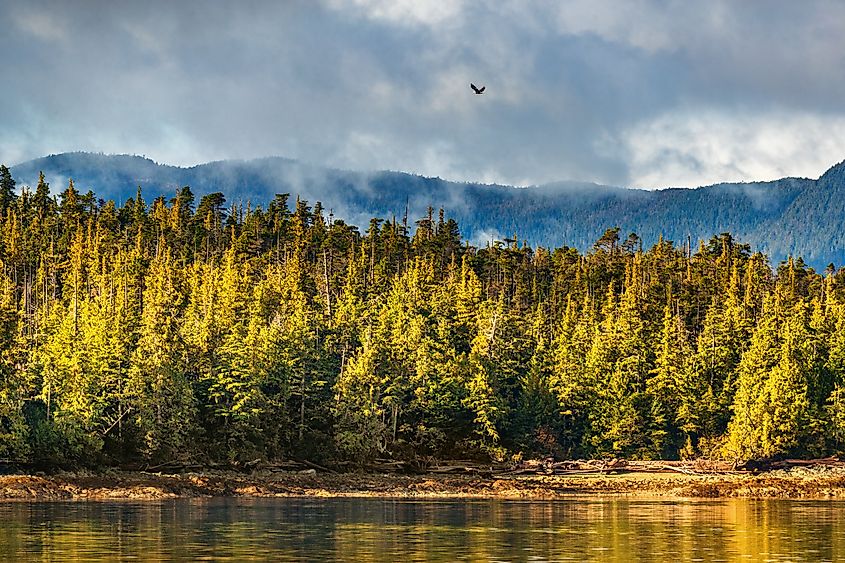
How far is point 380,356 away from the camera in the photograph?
340ft

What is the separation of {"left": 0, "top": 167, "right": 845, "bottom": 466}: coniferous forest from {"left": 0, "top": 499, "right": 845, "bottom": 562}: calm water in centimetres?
2255

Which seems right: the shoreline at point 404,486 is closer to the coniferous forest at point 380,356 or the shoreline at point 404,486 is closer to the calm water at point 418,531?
the coniferous forest at point 380,356

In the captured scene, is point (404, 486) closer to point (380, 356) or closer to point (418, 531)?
point (380, 356)

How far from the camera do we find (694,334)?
5738 inches

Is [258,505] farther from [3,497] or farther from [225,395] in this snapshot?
[225,395]

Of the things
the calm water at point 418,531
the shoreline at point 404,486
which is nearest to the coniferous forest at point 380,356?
the shoreline at point 404,486

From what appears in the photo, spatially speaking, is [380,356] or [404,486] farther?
[380,356]

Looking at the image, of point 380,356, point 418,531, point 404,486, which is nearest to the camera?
point 418,531

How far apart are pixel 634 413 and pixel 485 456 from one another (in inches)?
617

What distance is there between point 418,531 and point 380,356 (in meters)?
54.5

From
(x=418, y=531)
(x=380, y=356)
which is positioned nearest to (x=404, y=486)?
(x=380, y=356)

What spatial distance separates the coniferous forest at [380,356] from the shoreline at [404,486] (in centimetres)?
466

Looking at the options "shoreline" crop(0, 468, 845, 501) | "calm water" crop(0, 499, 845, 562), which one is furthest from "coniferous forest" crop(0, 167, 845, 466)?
"calm water" crop(0, 499, 845, 562)

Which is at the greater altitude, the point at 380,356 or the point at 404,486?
the point at 380,356
